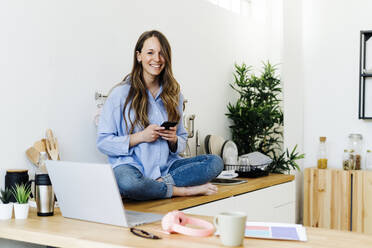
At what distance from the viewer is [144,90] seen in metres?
2.77

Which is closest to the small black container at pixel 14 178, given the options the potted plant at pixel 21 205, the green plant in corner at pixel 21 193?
the green plant in corner at pixel 21 193

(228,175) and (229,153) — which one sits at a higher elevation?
(229,153)

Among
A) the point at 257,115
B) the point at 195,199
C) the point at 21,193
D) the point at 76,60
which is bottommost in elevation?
the point at 195,199

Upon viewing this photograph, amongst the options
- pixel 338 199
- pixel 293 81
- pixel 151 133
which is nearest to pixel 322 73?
pixel 293 81

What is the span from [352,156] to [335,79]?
733 mm

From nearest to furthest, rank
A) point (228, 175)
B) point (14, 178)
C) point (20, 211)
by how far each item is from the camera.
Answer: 1. point (20, 211)
2. point (14, 178)
3. point (228, 175)

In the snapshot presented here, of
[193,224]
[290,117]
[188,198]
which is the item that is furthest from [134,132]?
[290,117]

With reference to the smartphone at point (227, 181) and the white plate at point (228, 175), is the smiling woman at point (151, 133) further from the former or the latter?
the white plate at point (228, 175)

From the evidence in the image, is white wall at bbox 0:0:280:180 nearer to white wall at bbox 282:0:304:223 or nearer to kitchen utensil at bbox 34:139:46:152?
kitchen utensil at bbox 34:139:46:152

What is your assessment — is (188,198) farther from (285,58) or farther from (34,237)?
(285,58)

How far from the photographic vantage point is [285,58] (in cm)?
443

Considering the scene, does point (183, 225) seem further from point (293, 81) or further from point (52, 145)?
point (293, 81)

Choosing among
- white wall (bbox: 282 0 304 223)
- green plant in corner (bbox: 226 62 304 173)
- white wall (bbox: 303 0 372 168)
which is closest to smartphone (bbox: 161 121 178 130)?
green plant in corner (bbox: 226 62 304 173)

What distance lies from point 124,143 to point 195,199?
477mm
